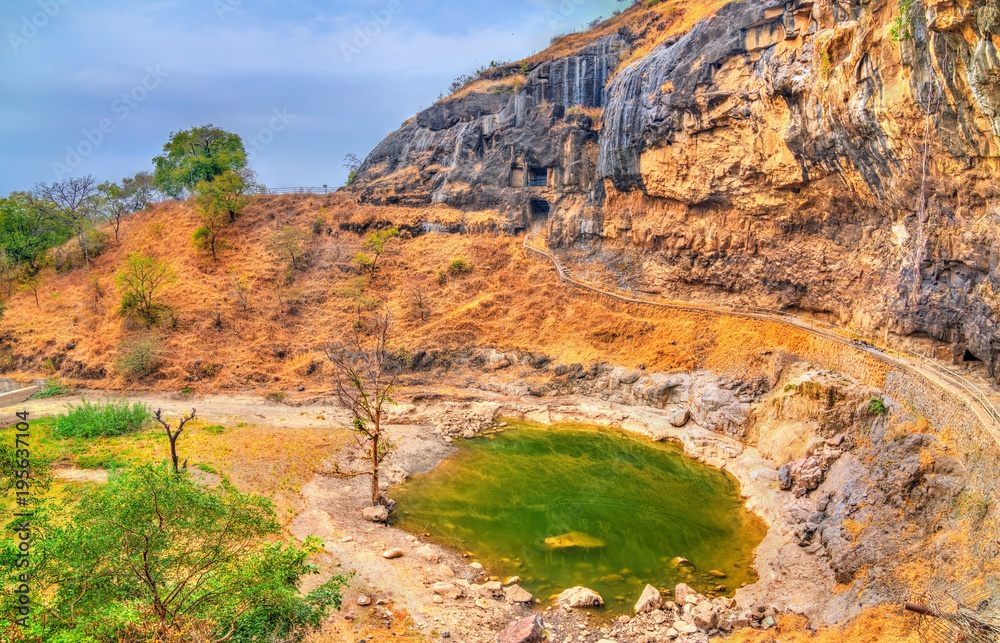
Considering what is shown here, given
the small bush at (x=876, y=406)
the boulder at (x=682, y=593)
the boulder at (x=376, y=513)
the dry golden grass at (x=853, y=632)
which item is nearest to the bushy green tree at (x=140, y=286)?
the boulder at (x=376, y=513)

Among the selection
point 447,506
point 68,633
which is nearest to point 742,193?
point 447,506

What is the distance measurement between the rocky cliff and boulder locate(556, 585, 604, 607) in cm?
1567

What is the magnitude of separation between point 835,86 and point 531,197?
88.3 ft

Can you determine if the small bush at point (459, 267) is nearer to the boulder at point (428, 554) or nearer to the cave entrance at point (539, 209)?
the cave entrance at point (539, 209)

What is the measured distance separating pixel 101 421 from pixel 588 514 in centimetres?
2315

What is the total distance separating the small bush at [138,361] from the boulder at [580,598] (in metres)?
30.2

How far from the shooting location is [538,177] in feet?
159

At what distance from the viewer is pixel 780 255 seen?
102 ft

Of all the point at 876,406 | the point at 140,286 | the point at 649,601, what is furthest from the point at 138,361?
the point at 876,406

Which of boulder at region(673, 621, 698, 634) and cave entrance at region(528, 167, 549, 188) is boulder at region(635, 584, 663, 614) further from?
cave entrance at region(528, 167, 549, 188)

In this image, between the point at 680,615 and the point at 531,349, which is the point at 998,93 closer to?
the point at 680,615

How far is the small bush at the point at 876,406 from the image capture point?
67.8 ft

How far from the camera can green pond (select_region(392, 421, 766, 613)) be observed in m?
18.1

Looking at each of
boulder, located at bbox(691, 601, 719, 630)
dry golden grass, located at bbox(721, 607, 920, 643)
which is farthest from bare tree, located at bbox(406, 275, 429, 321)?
dry golden grass, located at bbox(721, 607, 920, 643)
